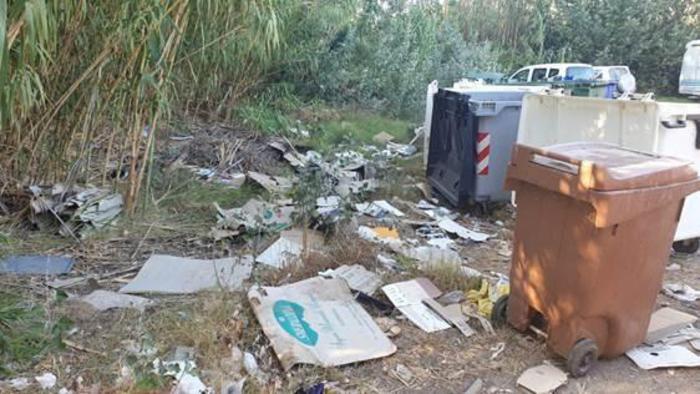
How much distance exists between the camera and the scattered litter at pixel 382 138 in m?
8.28

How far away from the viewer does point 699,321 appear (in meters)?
3.13

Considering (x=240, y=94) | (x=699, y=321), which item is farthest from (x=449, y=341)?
(x=240, y=94)

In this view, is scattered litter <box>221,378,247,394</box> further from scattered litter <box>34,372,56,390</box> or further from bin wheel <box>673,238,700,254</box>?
bin wheel <box>673,238,700,254</box>

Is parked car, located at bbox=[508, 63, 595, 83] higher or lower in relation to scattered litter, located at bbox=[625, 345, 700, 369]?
higher

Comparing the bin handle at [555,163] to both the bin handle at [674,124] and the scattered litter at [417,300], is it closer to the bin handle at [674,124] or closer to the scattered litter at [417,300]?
the scattered litter at [417,300]

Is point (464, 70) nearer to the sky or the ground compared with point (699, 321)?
nearer to the sky

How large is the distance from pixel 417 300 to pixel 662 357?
1171 mm

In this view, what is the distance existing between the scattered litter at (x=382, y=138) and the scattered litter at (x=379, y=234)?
3895mm

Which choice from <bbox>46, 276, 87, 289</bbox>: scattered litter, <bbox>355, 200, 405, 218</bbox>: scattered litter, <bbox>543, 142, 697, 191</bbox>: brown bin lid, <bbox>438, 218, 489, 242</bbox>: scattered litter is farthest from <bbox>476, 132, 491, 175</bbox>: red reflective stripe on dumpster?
<bbox>46, 276, 87, 289</bbox>: scattered litter

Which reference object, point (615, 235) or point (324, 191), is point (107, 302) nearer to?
point (324, 191)

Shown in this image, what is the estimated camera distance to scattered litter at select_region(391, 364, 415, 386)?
2.50m

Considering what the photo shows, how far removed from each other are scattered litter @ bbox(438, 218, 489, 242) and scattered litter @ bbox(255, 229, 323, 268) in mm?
1093

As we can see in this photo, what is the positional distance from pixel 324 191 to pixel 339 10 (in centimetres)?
506

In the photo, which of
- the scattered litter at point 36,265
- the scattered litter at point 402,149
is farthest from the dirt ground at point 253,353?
the scattered litter at point 402,149
